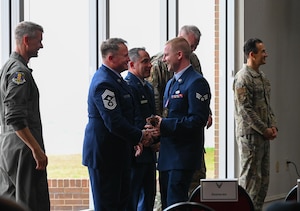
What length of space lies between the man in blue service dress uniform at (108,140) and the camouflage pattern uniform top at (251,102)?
1.96 metres

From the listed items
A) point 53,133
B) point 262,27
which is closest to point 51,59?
point 53,133

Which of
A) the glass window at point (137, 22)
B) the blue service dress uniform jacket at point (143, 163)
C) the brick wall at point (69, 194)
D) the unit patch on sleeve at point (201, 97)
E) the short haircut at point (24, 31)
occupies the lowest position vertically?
the brick wall at point (69, 194)

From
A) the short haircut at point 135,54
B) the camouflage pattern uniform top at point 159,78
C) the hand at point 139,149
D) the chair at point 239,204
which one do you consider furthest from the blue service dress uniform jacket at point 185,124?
the chair at point 239,204

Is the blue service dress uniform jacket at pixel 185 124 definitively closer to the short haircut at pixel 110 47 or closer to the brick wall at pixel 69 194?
the short haircut at pixel 110 47

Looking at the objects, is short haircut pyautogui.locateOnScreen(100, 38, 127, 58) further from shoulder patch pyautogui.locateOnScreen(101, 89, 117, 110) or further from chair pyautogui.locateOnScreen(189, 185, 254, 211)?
chair pyautogui.locateOnScreen(189, 185, 254, 211)

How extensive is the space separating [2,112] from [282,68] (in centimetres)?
540

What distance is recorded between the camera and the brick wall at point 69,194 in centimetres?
582

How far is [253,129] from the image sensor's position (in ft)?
21.2

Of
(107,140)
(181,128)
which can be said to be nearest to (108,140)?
(107,140)

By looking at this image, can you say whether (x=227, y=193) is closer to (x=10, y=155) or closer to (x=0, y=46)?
(x=10, y=155)

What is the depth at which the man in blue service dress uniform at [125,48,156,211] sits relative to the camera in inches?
209

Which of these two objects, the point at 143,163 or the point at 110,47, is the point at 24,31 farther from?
the point at 143,163

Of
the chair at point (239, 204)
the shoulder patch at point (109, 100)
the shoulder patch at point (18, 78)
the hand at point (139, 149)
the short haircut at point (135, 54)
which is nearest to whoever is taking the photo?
the chair at point (239, 204)

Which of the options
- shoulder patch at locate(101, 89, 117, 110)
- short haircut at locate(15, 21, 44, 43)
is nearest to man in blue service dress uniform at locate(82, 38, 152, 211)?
shoulder patch at locate(101, 89, 117, 110)
